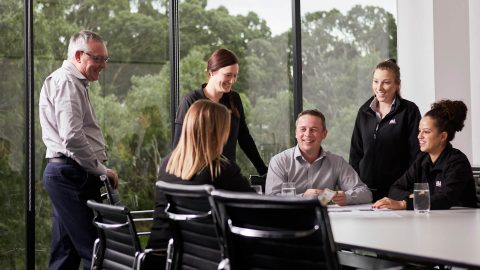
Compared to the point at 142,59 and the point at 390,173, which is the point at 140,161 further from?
the point at 390,173

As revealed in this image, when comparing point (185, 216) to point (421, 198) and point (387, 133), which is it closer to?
point (421, 198)

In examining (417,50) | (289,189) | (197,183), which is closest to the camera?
(197,183)

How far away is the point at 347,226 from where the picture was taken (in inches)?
147

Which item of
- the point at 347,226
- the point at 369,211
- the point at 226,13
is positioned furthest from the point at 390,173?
the point at 226,13

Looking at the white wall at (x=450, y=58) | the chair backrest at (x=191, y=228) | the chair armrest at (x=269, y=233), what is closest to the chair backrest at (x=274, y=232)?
the chair armrest at (x=269, y=233)

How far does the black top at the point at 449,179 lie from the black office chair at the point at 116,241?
1.59 meters

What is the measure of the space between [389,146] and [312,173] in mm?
785

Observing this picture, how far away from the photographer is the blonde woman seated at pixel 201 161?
371cm

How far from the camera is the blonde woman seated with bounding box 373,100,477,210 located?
4547 mm

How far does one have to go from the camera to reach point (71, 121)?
4.85 m

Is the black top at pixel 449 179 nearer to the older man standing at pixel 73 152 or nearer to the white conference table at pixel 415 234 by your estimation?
the white conference table at pixel 415 234

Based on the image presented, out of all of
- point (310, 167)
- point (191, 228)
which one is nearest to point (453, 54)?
point (310, 167)

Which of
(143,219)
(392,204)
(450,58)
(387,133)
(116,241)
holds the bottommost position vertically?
(143,219)

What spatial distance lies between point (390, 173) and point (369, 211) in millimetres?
1353
